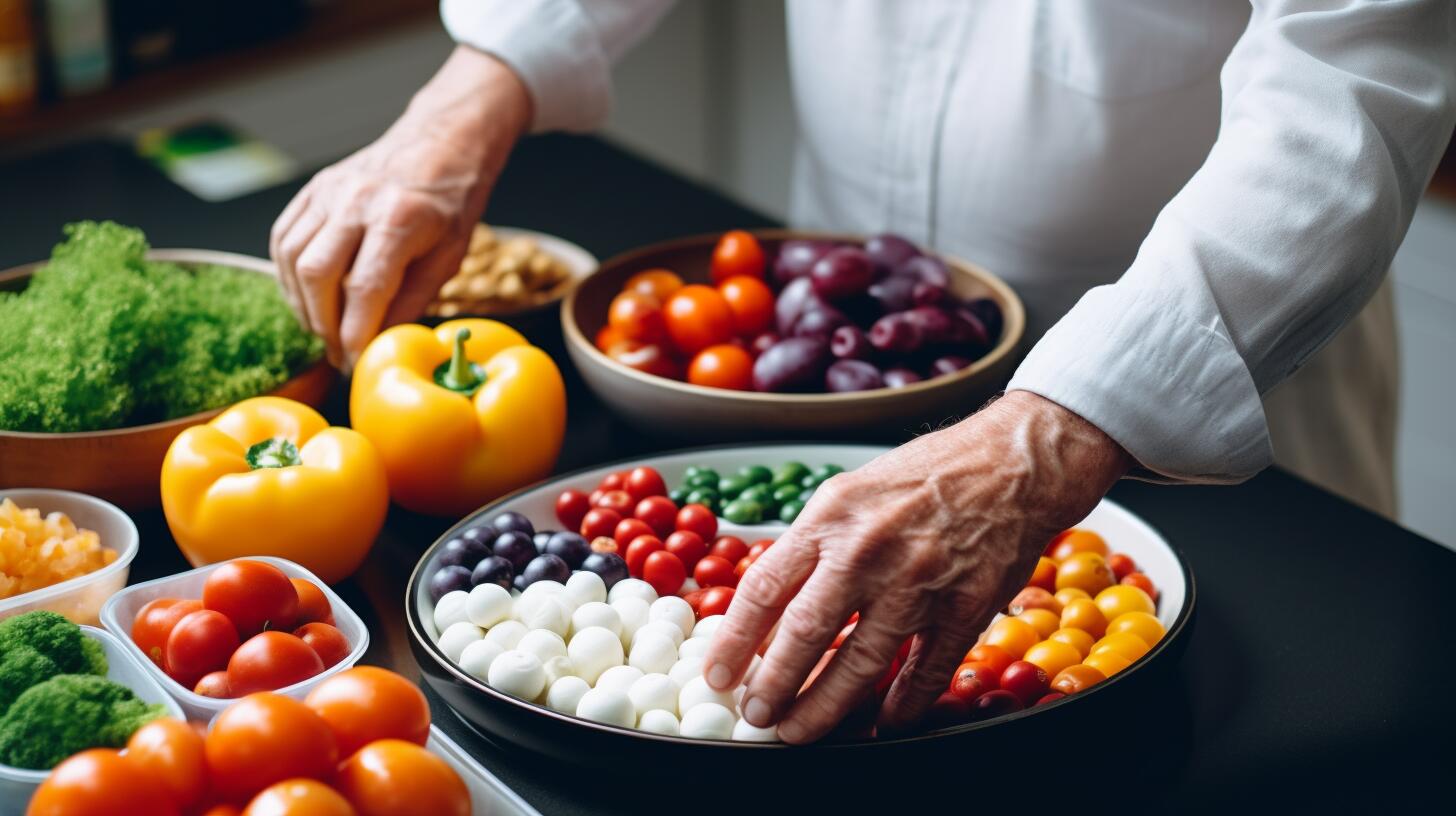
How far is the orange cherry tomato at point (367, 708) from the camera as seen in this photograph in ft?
2.35

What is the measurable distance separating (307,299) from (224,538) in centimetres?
30

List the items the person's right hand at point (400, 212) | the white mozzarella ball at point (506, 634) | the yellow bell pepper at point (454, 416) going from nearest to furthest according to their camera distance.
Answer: the white mozzarella ball at point (506, 634) < the yellow bell pepper at point (454, 416) < the person's right hand at point (400, 212)

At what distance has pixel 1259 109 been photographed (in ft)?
3.12

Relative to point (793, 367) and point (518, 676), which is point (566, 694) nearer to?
point (518, 676)

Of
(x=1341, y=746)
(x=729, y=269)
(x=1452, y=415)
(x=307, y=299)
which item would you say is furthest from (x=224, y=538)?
(x=1452, y=415)

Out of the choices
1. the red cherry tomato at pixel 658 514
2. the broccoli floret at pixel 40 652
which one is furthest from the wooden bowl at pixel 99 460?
the red cherry tomato at pixel 658 514

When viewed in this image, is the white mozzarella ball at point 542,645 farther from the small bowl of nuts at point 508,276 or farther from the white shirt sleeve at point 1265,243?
the small bowl of nuts at point 508,276

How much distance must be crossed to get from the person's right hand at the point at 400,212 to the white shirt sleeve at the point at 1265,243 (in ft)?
2.01

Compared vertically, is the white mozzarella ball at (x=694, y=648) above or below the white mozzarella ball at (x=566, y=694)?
below

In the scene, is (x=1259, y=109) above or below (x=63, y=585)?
above

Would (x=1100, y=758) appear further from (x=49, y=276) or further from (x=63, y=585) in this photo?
(x=49, y=276)

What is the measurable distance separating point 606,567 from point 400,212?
1.45ft

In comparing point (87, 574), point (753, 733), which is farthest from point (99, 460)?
point (753, 733)


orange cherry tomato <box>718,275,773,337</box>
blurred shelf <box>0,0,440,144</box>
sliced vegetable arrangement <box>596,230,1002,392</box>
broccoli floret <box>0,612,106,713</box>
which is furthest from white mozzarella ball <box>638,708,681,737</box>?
blurred shelf <box>0,0,440,144</box>
